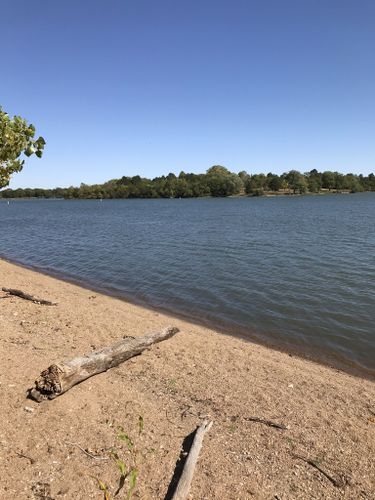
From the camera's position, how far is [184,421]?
24.7 feet

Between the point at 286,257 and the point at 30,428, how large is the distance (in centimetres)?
2397

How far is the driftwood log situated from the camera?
7.87 meters

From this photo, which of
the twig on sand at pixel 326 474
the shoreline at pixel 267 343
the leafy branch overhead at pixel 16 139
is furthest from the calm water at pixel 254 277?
the leafy branch overhead at pixel 16 139

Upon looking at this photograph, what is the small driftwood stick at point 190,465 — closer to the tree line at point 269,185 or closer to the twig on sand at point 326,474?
the twig on sand at point 326,474

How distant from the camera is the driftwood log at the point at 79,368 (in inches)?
310

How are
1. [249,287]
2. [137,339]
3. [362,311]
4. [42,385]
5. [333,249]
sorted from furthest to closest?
[333,249] → [249,287] → [362,311] → [137,339] → [42,385]

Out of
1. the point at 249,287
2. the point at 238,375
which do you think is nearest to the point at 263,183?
the point at 249,287

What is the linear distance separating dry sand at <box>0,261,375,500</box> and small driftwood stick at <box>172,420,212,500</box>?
0.18 m

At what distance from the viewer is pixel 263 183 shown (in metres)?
175

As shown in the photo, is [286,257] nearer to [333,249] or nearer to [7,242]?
[333,249]

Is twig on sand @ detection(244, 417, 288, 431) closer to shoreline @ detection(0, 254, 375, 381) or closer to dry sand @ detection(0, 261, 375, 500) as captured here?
dry sand @ detection(0, 261, 375, 500)

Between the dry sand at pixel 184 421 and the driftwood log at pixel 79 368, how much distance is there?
0.62 ft

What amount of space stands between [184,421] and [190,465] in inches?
58.9

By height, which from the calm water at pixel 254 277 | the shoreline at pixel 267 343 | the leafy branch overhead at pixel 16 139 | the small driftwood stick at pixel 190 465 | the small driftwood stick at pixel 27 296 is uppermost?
Result: the leafy branch overhead at pixel 16 139
